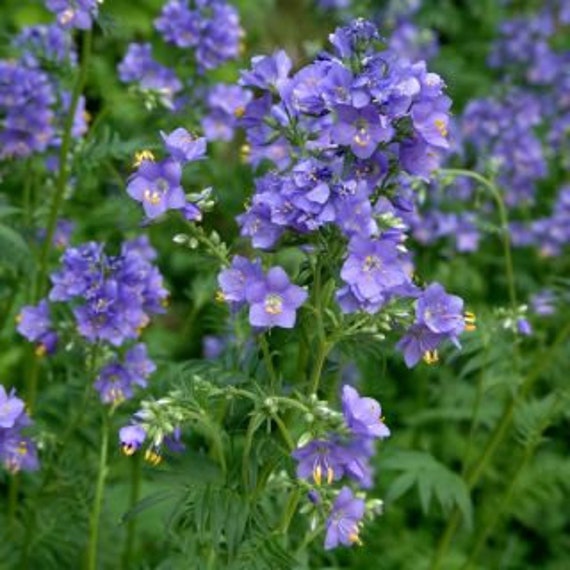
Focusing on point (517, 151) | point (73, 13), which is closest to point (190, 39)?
point (73, 13)

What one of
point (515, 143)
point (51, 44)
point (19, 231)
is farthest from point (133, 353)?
point (515, 143)

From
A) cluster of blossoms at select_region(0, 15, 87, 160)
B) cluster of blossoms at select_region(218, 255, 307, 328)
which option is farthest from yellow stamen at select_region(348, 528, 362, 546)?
cluster of blossoms at select_region(0, 15, 87, 160)

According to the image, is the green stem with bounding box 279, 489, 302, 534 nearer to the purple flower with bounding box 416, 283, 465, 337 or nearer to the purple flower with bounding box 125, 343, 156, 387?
the purple flower with bounding box 416, 283, 465, 337

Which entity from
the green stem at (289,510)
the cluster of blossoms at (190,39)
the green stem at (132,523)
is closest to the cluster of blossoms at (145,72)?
the cluster of blossoms at (190,39)

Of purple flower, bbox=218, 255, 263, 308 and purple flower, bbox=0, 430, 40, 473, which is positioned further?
purple flower, bbox=0, 430, 40, 473

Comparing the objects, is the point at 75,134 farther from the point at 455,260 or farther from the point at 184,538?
the point at 455,260

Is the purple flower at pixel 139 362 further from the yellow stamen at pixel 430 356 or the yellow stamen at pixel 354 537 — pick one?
the yellow stamen at pixel 430 356

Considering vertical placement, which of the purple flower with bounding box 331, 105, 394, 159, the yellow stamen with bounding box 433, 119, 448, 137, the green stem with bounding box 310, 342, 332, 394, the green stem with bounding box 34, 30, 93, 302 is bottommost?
the green stem with bounding box 310, 342, 332, 394
